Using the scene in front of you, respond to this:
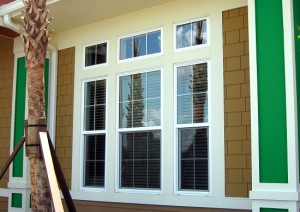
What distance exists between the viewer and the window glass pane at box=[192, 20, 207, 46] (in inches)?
310

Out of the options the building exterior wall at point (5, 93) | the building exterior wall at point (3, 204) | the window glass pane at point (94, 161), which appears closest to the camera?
the window glass pane at point (94, 161)

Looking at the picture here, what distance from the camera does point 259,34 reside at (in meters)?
6.56

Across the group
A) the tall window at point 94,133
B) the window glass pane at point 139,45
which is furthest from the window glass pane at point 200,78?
the tall window at point 94,133

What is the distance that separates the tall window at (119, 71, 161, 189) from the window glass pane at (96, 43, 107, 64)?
71 cm

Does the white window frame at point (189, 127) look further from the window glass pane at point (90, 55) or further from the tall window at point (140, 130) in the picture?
the window glass pane at point (90, 55)

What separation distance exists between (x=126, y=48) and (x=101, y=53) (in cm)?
66

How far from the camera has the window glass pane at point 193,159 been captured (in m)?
7.55

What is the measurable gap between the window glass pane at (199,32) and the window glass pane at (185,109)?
0.96 meters

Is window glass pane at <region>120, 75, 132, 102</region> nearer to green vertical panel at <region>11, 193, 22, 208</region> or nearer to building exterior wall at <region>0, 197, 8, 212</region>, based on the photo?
green vertical panel at <region>11, 193, 22, 208</region>

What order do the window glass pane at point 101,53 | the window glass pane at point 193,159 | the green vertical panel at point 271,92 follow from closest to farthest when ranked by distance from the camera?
the green vertical panel at point 271,92 → the window glass pane at point 193,159 → the window glass pane at point 101,53

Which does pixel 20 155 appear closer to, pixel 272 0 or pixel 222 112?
pixel 222 112

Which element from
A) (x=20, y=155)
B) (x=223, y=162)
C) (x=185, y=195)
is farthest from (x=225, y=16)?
(x=20, y=155)

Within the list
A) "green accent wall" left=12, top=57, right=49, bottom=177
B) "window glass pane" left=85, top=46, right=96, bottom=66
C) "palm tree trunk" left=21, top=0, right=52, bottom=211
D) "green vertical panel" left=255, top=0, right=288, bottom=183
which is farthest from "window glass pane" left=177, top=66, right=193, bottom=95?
"green accent wall" left=12, top=57, right=49, bottom=177

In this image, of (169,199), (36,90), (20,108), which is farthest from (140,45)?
(36,90)
